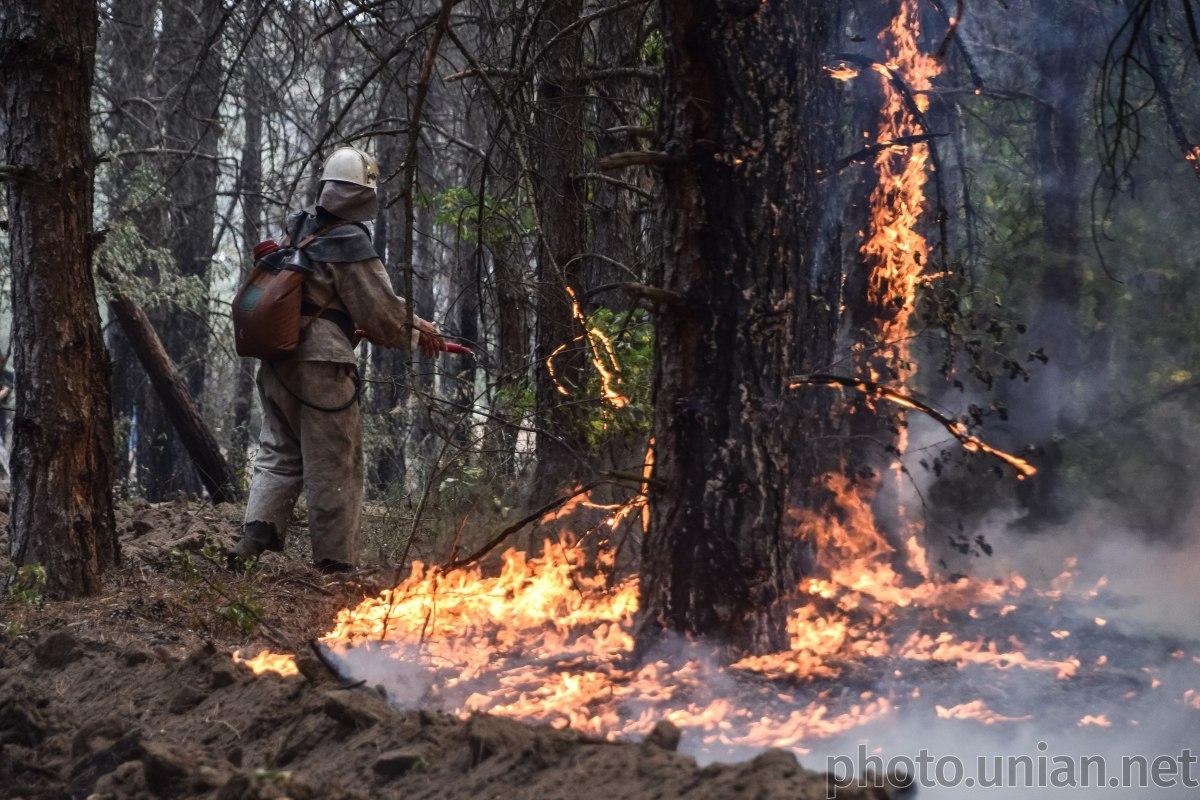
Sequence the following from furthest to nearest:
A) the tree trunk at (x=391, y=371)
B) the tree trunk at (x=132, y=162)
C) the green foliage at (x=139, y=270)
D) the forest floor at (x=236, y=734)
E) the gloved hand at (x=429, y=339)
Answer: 1. the tree trunk at (x=391, y=371)
2. the tree trunk at (x=132, y=162)
3. the green foliage at (x=139, y=270)
4. the gloved hand at (x=429, y=339)
5. the forest floor at (x=236, y=734)

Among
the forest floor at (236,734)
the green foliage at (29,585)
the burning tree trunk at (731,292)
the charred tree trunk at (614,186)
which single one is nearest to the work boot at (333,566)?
the forest floor at (236,734)

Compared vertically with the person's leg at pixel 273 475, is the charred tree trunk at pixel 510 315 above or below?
above

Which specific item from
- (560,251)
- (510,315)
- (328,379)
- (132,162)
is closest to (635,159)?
(328,379)

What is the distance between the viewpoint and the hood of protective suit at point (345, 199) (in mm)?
6453

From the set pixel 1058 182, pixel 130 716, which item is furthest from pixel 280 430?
pixel 1058 182

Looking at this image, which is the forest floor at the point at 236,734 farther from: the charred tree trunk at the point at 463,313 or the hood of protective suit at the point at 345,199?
the hood of protective suit at the point at 345,199

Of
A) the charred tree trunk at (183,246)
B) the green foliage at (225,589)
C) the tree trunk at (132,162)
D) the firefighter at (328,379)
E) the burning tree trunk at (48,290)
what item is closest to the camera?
the green foliage at (225,589)

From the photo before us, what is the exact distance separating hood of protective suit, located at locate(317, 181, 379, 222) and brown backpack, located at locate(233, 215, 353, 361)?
0.60ft

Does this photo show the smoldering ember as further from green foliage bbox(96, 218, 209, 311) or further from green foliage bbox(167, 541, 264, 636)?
green foliage bbox(96, 218, 209, 311)

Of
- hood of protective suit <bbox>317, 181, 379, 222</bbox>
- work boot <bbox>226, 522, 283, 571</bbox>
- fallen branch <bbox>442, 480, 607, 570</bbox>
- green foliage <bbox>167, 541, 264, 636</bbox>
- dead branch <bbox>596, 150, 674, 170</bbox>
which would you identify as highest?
hood of protective suit <bbox>317, 181, 379, 222</bbox>

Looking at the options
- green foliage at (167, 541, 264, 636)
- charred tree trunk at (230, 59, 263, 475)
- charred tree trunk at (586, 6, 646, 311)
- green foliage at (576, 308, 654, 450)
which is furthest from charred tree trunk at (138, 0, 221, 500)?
green foliage at (576, 308, 654, 450)

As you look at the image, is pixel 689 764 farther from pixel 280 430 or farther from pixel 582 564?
pixel 280 430

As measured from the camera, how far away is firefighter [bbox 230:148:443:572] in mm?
6441

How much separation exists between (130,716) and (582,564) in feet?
8.16
